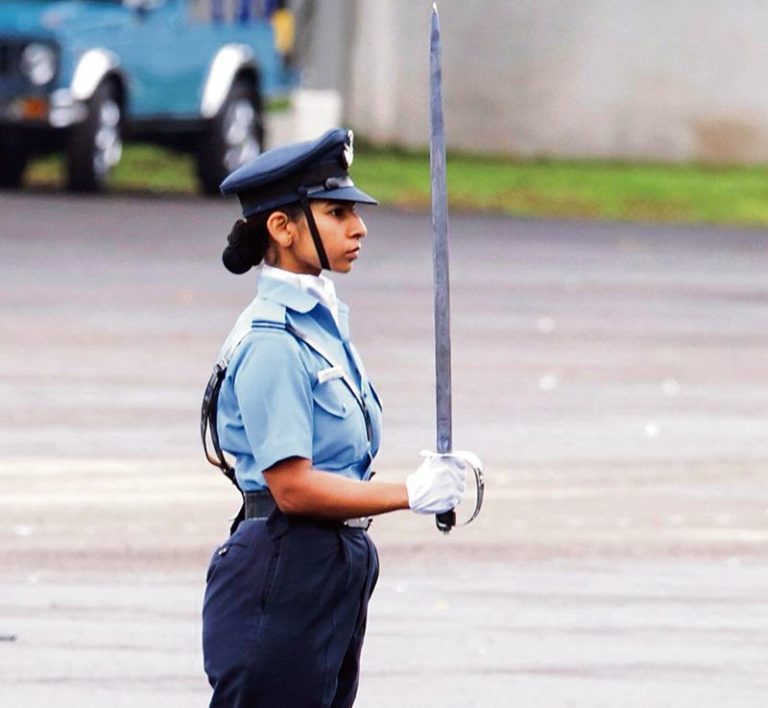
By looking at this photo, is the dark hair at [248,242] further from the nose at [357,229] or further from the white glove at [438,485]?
the white glove at [438,485]

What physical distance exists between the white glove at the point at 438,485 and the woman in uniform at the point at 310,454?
159mm

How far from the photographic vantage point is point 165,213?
81.9ft

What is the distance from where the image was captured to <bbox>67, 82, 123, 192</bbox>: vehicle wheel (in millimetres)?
23938

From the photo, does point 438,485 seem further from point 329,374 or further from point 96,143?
point 96,143

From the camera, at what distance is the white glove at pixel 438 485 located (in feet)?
15.5

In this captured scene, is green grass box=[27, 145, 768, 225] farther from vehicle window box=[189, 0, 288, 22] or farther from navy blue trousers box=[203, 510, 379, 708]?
navy blue trousers box=[203, 510, 379, 708]

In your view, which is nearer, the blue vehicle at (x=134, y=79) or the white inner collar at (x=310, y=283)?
the white inner collar at (x=310, y=283)

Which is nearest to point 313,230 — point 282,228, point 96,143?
point 282,228

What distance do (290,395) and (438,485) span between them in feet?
1.04

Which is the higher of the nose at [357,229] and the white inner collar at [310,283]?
the nose at [357,229]

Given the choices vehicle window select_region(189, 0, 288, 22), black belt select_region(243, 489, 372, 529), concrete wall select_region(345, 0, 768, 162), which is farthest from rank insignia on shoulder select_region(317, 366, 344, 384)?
concrete wall select_region(345, 0, 768, 162)

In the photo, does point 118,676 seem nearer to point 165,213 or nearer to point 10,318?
point 10,318

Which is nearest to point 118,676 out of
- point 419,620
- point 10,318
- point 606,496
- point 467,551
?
point 419,620

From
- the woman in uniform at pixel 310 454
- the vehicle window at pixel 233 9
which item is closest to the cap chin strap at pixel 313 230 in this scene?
the woman in uniform at pixel 310 454
